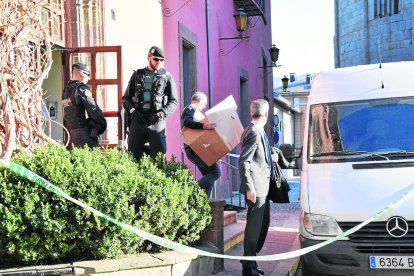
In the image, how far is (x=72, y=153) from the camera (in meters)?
4.97

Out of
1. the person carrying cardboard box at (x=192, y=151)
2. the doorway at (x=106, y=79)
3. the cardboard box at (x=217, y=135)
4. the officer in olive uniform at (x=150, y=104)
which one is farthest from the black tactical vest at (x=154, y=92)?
the doorway at (x=106, y=79)

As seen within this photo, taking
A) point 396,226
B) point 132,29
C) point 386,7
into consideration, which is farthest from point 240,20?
point 386,7

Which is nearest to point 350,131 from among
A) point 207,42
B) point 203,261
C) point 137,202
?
point 203,261

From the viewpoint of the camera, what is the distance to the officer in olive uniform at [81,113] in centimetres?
606

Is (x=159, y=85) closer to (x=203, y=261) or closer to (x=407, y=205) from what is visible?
(x=203, y=261)

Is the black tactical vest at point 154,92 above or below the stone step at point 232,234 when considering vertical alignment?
above

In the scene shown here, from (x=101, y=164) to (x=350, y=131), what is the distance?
8.54 feet

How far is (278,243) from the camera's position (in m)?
7.27

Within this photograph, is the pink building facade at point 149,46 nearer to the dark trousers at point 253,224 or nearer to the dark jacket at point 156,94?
the dark jacket at point 156,94

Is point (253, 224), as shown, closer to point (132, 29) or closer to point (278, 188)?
point (278, 188)

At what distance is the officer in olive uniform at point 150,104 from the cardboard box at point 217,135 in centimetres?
39

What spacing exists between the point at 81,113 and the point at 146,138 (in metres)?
0.83

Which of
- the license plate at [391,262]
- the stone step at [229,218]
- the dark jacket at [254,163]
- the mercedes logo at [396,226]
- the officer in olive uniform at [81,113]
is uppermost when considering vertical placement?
the officer in olive uniform at [81,113]

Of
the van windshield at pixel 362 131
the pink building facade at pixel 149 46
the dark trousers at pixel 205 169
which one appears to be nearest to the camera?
the van windshield at pixel 362 131
